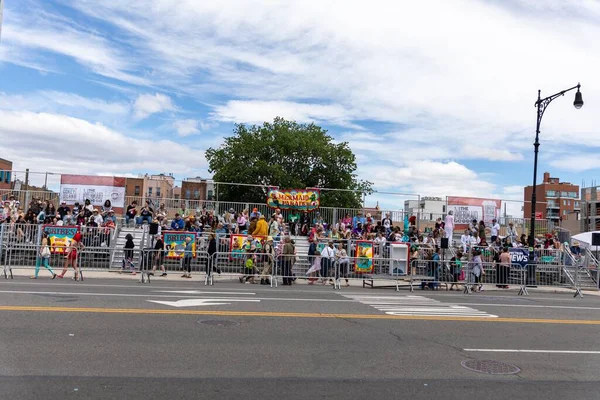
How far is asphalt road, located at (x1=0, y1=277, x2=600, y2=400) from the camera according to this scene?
591cm

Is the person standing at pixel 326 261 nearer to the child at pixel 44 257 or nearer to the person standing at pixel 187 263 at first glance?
the person standing at pixel 187 263

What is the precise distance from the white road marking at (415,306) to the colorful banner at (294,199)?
472 inches

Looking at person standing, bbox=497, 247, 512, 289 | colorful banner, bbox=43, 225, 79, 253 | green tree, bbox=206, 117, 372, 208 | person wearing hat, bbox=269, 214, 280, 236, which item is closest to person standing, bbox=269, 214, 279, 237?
person wearing hat, bbox=269, 214, 280, 236

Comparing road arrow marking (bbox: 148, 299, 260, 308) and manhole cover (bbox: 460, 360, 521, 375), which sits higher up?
manhole cover (bbox: 460, 360, 521, 375)

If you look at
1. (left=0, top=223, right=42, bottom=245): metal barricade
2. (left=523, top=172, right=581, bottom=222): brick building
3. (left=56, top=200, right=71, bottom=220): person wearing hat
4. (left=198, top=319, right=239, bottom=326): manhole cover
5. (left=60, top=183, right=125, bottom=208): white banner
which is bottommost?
(left=198, top=319, right=239, bottom=326): manhole cover

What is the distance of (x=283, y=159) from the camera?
58.0 metres

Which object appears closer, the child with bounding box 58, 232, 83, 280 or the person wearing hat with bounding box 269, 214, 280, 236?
the child with bounding box 58, 232, 83, 280

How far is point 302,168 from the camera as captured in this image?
58.6 metres

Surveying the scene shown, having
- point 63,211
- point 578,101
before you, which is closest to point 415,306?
point 578,101

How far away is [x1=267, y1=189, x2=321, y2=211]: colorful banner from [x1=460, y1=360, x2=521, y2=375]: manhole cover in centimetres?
1988

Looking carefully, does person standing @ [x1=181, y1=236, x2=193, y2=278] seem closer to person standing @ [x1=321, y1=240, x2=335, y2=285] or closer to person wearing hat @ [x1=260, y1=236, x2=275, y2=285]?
person wearing hat @ [x1=260, y1=236, x2=275, y2=285]

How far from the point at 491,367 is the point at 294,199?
2043 centimetres

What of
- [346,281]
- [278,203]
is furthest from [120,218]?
[346,281]

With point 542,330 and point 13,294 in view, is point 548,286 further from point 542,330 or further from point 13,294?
point 13,294
